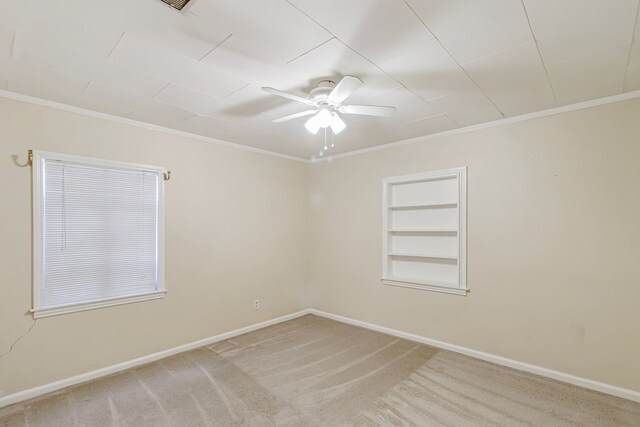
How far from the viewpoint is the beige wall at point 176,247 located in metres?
2.54

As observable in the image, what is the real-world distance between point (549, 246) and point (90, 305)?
14.4ft

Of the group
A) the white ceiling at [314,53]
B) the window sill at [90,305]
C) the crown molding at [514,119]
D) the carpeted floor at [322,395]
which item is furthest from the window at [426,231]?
the window sill at [90,305]

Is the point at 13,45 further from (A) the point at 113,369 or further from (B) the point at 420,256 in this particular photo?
(B) the point at 420,256

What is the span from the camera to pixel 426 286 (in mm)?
3719

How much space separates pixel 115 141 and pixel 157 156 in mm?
410

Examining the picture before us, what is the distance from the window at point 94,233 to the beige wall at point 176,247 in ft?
0.29

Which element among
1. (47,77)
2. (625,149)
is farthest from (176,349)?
(625,149)

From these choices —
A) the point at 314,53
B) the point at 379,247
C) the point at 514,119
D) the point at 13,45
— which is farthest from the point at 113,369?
the point at 514,119

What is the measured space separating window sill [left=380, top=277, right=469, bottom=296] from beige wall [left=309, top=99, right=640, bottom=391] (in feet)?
0.21

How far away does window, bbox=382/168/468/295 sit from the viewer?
11.5 feet

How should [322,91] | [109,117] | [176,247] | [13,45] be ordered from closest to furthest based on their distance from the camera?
[13,45] → [322,91] → [109,117] → [176,247]

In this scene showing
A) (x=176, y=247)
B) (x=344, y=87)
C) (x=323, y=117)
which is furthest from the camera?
(x=176, y=247)

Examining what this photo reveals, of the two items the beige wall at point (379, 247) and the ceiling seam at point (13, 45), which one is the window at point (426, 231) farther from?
the ceiling seam at point (13, 45)

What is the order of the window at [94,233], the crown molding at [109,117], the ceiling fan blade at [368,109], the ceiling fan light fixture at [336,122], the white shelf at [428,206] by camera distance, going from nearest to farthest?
the ceiling fan blade at [368,109], the ceiling fan light fixture at [336,122], the crown molding at [109,117], the window at [94,233], the white shelf at [428,206]
